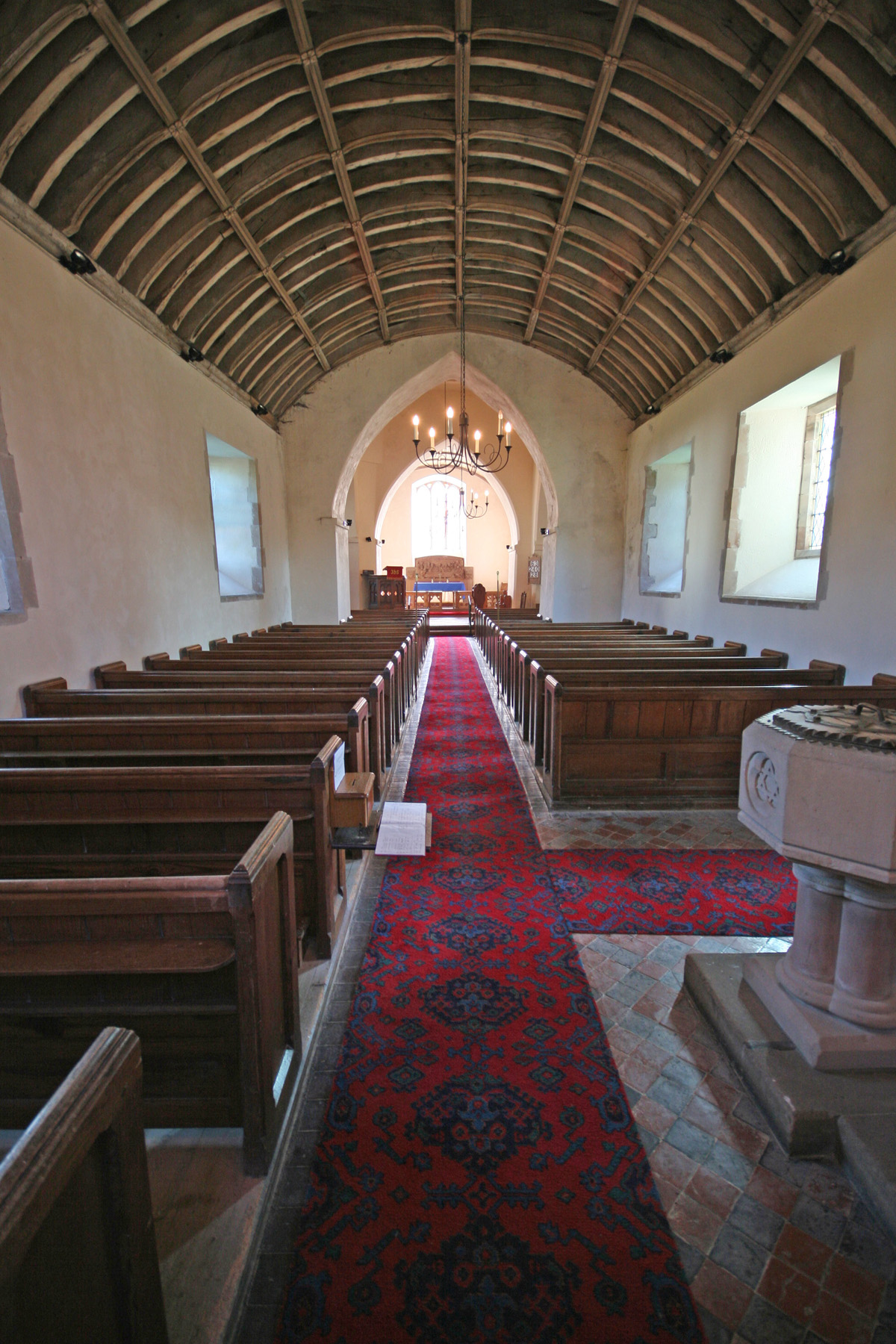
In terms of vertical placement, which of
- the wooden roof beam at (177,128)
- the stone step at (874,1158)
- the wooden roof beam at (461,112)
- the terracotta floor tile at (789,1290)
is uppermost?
the wooden roof beam at (461,112)

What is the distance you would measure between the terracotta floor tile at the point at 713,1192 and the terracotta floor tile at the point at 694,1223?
0.02m

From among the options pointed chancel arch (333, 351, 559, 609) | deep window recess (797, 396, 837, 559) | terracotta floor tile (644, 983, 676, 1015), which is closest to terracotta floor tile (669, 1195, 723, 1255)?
terracotta floor tile (644, 983, 676, 1015)

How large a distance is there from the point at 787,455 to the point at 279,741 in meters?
6.13

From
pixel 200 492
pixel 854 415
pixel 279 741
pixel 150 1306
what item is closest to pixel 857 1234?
pixel 150 1306

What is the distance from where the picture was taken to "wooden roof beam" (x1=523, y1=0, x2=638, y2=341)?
3740 mm

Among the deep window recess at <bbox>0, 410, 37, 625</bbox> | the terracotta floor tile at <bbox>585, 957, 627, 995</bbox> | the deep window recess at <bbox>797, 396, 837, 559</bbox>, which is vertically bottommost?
the terracotta floor tile at <bbox>585, 957, 627, 995</bbox>

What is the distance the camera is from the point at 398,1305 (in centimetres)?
119

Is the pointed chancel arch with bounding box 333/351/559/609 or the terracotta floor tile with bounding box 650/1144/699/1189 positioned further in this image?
the pointed chancel arch with bounding box 333/351/559/609

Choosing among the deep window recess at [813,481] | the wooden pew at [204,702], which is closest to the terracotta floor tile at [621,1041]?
the wooden pew at [204,702]

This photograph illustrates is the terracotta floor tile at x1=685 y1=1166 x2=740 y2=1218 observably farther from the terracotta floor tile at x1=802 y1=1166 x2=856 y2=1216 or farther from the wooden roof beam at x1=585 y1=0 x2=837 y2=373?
the wooden roof beam at x1=585 y1=0 x2=837 y2=373

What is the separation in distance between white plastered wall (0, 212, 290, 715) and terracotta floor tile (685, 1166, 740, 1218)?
13.0 feet

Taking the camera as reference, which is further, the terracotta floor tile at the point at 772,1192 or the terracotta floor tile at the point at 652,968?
the terracotta floor tile at the point at 652,968

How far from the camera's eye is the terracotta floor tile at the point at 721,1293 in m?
1.17

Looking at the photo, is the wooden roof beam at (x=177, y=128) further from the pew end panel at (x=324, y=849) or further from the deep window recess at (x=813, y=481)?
the deep window recess at (x=813, y=481)
